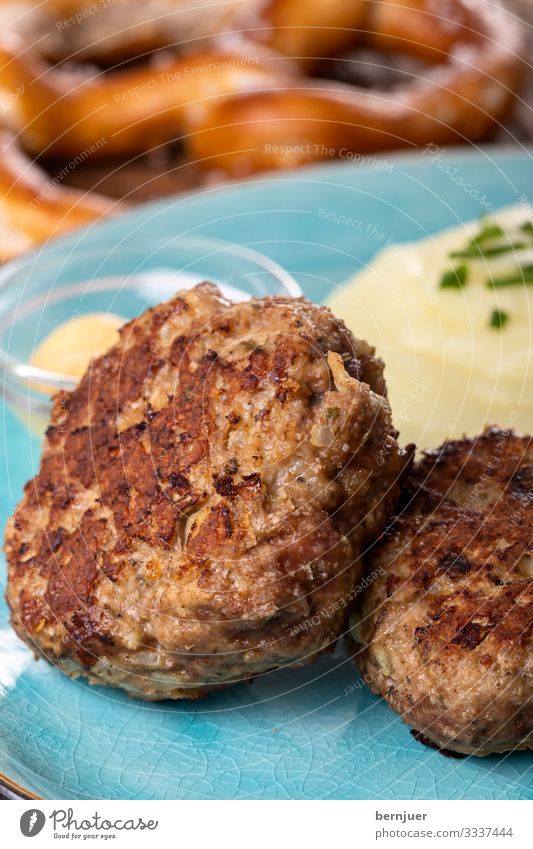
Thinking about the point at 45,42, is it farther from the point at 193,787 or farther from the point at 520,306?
the point at 193,787

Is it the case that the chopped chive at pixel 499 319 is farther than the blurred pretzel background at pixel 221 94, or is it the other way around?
the blurred pretzel background at pixel 221 94

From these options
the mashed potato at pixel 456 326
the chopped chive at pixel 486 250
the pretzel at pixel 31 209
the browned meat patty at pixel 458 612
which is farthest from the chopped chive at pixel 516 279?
the pretzel at pixel 31 209

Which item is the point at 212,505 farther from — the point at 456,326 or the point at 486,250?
the point at 486,250

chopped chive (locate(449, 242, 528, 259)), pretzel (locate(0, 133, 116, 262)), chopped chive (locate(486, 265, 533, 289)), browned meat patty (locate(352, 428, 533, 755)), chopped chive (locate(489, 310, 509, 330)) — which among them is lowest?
browned meat patty (locate(352, 428, 533, 755))

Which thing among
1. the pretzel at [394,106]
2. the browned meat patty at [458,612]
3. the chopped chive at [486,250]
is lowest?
the browned meat patty at [458,612]

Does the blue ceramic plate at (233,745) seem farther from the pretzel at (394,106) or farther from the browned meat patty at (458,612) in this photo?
the pretzel at (394,106)

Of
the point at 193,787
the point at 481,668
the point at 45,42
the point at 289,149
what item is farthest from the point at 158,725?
the point at 45,42

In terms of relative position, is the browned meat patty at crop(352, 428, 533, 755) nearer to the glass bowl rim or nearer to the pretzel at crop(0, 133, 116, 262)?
the glass bowl rim

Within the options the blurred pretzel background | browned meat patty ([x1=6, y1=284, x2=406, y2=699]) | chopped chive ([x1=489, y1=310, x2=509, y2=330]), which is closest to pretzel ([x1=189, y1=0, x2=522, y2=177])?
the blurred pretzel background
